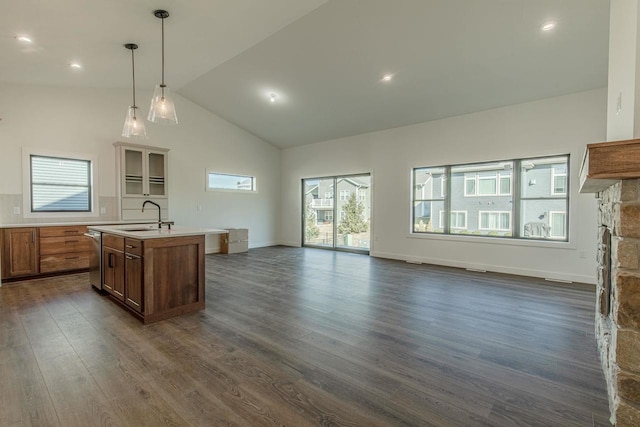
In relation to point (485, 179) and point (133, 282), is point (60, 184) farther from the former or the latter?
point (485, 179)

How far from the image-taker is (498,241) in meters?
5.36

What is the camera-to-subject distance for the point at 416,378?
Answer: 6.73ft

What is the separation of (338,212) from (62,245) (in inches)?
225

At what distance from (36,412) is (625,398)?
3155mm

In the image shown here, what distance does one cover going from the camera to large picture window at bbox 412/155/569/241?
495cm

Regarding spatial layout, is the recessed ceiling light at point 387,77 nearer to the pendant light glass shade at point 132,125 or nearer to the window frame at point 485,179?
the window frame at point 485,179

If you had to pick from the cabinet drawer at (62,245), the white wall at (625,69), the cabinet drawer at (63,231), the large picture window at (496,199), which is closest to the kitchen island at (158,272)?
the cabinet drawer at (62,245)

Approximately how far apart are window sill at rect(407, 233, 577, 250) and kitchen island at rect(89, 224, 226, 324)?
4.46 m

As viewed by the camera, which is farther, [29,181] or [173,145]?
[173,145]

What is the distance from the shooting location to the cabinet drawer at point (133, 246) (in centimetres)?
298

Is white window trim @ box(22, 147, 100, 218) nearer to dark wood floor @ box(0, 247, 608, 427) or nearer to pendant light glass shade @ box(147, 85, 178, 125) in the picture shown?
dark wood floor @ box(0, 247, 608, 427)

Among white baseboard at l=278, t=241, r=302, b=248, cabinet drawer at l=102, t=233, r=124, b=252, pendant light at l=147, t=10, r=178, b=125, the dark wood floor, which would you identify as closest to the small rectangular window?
white baseboard at l=278, t=241, r=302, b=248

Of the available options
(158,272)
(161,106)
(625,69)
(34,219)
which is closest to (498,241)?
(625,69)

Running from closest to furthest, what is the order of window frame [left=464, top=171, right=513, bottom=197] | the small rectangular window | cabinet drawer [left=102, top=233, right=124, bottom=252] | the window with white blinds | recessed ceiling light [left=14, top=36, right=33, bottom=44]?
cabinet drawer [left=102, top=233, right=124, bottom=252] → recessed ceiling light [left=14, top=36, right=33, bottom=44] → the window with white blinds → window frame [left=464, top=171, right=513, bottom=197] → the small rectangular window
